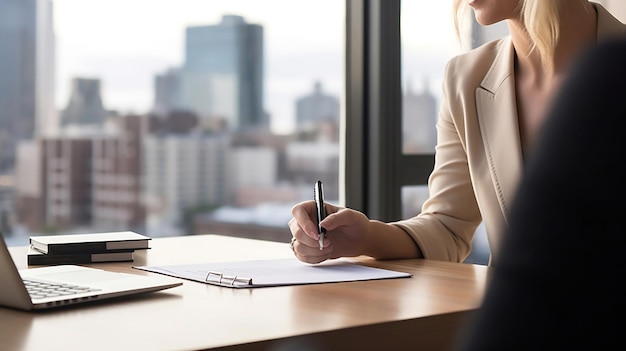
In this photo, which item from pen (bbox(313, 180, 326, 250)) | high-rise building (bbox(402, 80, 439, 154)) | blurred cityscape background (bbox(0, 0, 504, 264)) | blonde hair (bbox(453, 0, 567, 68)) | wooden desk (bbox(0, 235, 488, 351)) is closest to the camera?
wooden desk (bbox(0, 235, 488, 351))

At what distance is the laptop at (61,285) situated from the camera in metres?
1.03

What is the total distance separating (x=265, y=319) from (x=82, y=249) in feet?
2.22

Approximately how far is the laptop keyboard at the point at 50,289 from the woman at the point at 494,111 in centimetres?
76

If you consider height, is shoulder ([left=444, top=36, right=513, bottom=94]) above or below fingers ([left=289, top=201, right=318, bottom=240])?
above

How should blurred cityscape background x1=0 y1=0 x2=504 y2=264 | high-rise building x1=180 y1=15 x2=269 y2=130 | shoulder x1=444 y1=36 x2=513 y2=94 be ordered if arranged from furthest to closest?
high-rise building x1=180 y1=15 x2=269 y2=130 → blurred cityscape background x1=0 y1=0 x2=504 y2=264 → shoulder x1=444 y1=36 x2=513 y2=94

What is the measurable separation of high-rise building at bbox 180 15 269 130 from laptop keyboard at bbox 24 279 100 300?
2979 millimetres

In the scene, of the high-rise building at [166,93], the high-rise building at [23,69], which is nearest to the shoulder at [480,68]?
the high-rise building at [23,69]

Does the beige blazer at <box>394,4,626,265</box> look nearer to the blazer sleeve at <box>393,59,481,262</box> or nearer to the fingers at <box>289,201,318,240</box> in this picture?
the blazer sleeve at <box>393,59,481,262</box>

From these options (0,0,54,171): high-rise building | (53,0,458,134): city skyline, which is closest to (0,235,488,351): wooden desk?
(53,0,458,134): city skyline

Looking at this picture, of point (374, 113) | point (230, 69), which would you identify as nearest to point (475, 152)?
point (374, 113)

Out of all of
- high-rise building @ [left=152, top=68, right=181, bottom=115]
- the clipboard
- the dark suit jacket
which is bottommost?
the clipboard

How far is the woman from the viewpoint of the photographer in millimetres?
1859

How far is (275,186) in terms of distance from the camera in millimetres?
4426

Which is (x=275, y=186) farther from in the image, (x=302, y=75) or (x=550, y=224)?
(x=550, y=224)
